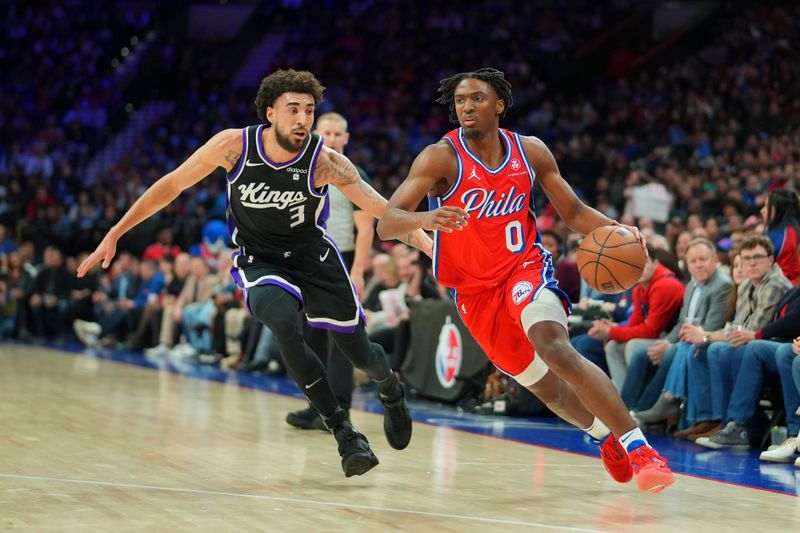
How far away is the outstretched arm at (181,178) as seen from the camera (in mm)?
5551

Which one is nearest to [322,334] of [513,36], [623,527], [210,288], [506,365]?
[506,365]

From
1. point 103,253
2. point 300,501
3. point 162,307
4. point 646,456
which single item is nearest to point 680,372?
point 646,456

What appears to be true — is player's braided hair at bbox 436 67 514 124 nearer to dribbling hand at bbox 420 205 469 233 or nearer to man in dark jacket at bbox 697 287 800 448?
dribbling hand at bbox 420 205 469 233

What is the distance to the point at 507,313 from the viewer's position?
510cm

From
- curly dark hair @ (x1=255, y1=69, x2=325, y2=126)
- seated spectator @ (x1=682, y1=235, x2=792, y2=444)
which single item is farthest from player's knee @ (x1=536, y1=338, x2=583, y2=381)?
seated spectator @ (x1=682, y1=235, x2=792, y2=444)

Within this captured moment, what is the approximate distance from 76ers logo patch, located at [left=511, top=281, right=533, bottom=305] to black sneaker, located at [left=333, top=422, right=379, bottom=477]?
3.29ft

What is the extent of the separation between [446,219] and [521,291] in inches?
24.8

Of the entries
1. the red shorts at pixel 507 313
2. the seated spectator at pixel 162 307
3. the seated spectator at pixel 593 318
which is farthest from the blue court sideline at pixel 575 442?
the seated spectator at pixel 162 307

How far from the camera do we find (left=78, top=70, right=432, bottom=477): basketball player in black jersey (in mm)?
5414

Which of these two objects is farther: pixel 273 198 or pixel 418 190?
pixel 273 198

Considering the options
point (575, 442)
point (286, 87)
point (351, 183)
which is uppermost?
point (286, 87)

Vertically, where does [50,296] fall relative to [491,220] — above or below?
below

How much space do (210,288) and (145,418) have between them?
6.98 meters

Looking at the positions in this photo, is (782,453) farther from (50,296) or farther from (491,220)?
(50,296)
